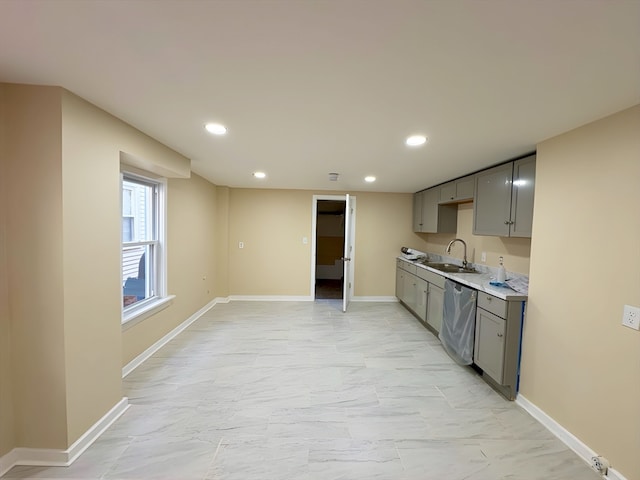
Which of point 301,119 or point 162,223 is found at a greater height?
point 301,119

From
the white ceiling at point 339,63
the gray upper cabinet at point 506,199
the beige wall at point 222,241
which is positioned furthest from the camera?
the beige wall at point 222,241

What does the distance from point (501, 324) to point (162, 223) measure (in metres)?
3.65

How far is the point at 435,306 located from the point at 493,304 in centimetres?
121

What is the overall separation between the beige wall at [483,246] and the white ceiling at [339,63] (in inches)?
50.3

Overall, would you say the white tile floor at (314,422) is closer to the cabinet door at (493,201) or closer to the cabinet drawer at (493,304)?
the cabinet drawer at (493,304)

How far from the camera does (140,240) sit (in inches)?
116

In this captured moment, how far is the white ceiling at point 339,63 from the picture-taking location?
95 centimetres

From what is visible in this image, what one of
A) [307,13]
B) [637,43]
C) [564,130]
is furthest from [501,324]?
[307,13]

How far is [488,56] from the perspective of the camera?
3.79 feet

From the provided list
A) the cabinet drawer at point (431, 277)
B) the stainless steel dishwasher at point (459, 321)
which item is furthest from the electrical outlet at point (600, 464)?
the cabinet drawer at point (431, 277)

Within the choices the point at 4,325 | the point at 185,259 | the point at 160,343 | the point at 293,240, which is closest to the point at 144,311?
the point at 160,343

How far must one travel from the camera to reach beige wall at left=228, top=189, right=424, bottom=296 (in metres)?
5.21

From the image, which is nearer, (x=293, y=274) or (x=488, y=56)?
(x=488, y=56)

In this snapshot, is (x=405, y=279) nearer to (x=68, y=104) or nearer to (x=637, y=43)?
(x=637, y=43)
